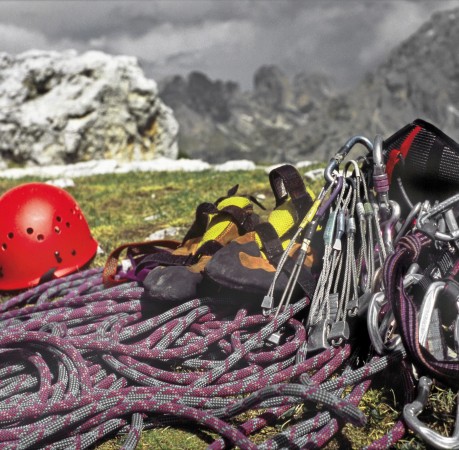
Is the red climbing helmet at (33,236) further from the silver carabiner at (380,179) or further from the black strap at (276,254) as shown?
the silver carabiner at (380,179)

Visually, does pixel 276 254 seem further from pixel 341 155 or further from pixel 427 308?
pixel 427 308

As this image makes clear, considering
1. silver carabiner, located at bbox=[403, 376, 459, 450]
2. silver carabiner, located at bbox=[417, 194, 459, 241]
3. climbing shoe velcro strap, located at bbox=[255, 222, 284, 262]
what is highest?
climbing shoe velcro strap, located at bbox=[255, 222, 284, 262]

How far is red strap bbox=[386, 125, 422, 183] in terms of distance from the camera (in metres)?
3.40

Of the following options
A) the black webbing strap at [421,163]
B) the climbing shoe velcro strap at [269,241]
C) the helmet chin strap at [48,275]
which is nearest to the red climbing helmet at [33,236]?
the helmet chin strap at [48,275]

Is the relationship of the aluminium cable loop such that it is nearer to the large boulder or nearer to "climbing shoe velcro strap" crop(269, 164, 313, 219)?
"climbing shoe velcro strap" crop(269, 164, 313, 219)

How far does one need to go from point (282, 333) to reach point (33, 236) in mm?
2744

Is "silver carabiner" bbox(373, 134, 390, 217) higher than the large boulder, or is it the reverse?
the large boulder

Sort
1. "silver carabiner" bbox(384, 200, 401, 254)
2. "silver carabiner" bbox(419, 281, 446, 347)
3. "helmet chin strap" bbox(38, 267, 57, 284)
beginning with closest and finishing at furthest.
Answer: "silver carabiner" bbox(419, 281, 446, 347)
"silver carabiner" bbox(384, 200, 401, 254)
"helmet chin strap" bbox(38, 267, 57, 284)

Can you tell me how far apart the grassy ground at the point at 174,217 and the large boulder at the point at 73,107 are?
29.2 feet

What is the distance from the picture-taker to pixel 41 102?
22.1 metres

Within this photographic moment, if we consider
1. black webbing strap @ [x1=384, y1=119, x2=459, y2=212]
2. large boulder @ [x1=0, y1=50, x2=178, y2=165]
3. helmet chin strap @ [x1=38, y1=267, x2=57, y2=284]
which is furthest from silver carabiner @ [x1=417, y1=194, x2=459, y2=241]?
large boulder @ [x1=0, y1=50, x2=178, y2=165]

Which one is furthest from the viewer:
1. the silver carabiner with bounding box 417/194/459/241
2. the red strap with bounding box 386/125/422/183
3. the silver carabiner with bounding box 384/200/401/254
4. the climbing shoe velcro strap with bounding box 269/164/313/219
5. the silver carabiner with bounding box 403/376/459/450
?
the climbing shoe velcro strap with bounding box 269/164/313/219

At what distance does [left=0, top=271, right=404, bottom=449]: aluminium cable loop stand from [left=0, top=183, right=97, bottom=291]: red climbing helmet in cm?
147

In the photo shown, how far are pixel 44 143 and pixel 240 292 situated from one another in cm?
1951
